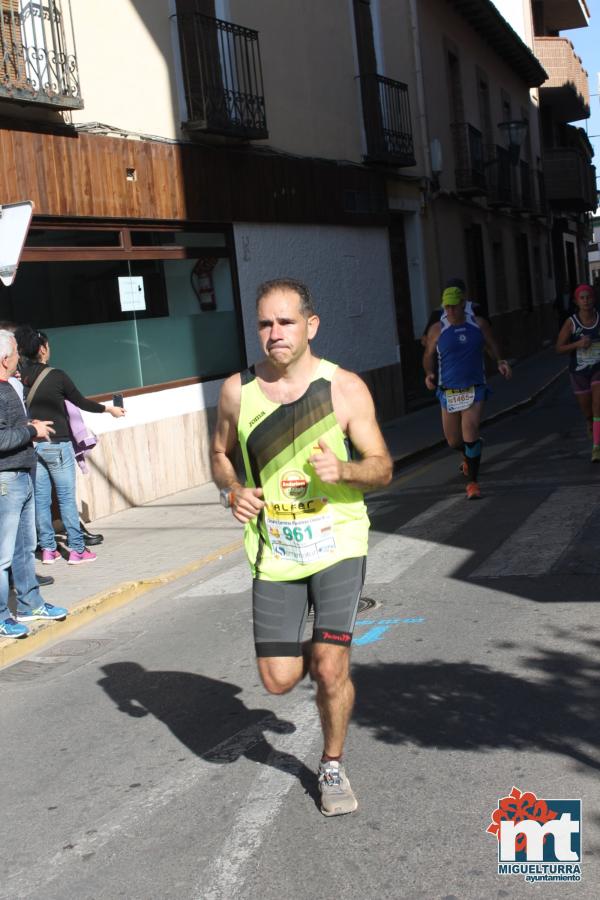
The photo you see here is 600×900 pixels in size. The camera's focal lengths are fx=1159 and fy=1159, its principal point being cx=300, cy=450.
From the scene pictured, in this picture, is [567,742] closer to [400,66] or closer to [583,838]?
[583,838]

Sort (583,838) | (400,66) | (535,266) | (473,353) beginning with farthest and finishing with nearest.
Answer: (535,266), (400,66), (473,353), (583,838)

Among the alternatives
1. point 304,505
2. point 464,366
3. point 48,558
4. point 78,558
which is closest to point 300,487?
point 304,505

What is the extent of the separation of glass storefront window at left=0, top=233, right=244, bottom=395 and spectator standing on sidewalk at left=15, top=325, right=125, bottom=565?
172 centimetres

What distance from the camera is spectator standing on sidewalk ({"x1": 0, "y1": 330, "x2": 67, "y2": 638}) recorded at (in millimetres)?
6879

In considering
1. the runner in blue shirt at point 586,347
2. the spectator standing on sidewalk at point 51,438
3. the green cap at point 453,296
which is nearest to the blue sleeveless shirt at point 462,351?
the green cap at point 453,296

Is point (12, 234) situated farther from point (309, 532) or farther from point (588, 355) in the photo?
point (588, 355)

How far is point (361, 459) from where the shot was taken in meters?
4.01

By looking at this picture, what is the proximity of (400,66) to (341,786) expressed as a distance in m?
18.8

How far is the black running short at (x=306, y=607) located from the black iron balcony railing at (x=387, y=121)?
49.5 ft

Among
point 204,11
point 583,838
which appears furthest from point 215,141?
point 583,838

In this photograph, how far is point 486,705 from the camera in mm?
4812

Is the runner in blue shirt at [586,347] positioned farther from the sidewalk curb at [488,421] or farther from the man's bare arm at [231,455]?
the man's bare arm at [231,455]

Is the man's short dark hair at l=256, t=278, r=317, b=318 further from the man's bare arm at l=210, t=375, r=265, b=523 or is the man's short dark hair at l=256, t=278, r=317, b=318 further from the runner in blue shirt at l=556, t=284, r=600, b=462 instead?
the runner in blue shirt at l=556, t=284, r=600, b=462

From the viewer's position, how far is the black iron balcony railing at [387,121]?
1850 cm
